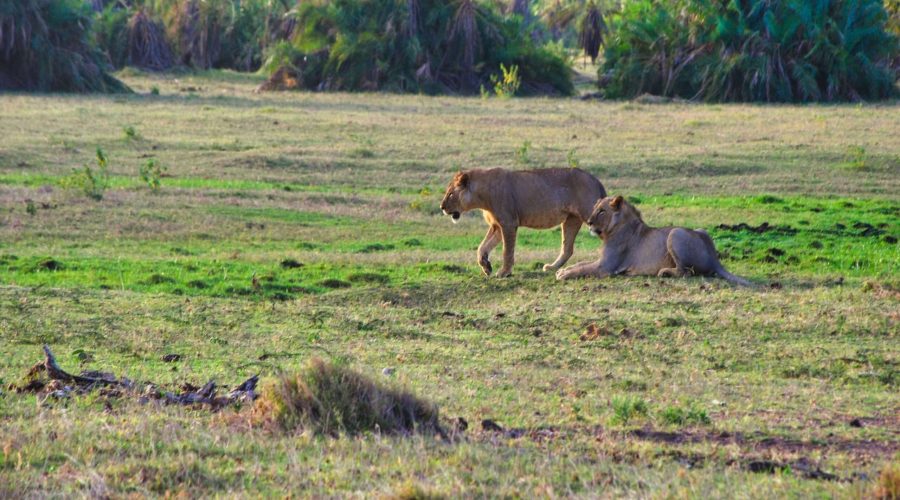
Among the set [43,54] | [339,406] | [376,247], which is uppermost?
[43,54]

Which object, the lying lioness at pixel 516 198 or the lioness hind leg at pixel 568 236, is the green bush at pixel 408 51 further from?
the lying lioness at pixel 516 198

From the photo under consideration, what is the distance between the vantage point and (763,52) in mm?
39031

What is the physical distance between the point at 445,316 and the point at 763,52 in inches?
1173

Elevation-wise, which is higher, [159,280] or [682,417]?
[682,417]

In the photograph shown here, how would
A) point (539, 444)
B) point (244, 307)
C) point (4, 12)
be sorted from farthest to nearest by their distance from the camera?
1. point (4, 12)
2. point (244, 307)
3. point (539, 444)

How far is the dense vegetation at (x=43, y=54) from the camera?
3909 centimetres

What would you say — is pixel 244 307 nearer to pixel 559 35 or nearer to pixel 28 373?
pixel 28 373

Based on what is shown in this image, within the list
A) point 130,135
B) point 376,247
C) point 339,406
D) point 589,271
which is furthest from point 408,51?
point 339,406

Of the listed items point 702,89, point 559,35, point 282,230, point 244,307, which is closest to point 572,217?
point 244,307

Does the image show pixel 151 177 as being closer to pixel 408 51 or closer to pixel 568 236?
pixel 568 236

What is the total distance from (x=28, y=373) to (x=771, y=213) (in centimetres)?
1311

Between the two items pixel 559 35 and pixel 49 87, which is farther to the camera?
pixel 559 35

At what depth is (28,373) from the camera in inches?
319

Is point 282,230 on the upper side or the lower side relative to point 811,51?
lower
